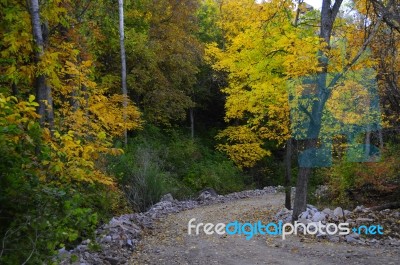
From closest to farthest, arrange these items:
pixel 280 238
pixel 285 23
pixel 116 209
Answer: pixel 280 238 < pixel 285 23 < pixel 116 209

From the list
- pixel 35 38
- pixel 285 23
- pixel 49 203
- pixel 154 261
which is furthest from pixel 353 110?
pixel 49 203

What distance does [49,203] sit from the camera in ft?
11.8

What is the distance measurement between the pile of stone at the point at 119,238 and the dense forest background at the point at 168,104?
14.2 inches

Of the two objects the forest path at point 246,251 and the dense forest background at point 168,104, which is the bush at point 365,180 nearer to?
the dense forest background at point 168,104

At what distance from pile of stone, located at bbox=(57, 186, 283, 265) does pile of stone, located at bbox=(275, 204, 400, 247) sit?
3.58 meters

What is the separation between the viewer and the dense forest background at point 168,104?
13.0 feet

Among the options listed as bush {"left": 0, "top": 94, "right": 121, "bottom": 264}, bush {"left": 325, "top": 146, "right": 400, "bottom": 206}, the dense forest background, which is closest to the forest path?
the dense forest background

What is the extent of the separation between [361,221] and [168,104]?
43.5 feet

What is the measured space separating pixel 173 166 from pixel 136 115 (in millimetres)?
3105

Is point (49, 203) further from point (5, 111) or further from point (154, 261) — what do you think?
point (154, 261)

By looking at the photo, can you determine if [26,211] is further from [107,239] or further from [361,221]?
[361,221]

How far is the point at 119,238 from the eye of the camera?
7789 mm

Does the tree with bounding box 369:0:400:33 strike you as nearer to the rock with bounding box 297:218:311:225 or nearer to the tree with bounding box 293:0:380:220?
the tree with bounding box 293:0:380:220

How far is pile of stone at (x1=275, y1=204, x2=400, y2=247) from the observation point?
7578 millimetres
